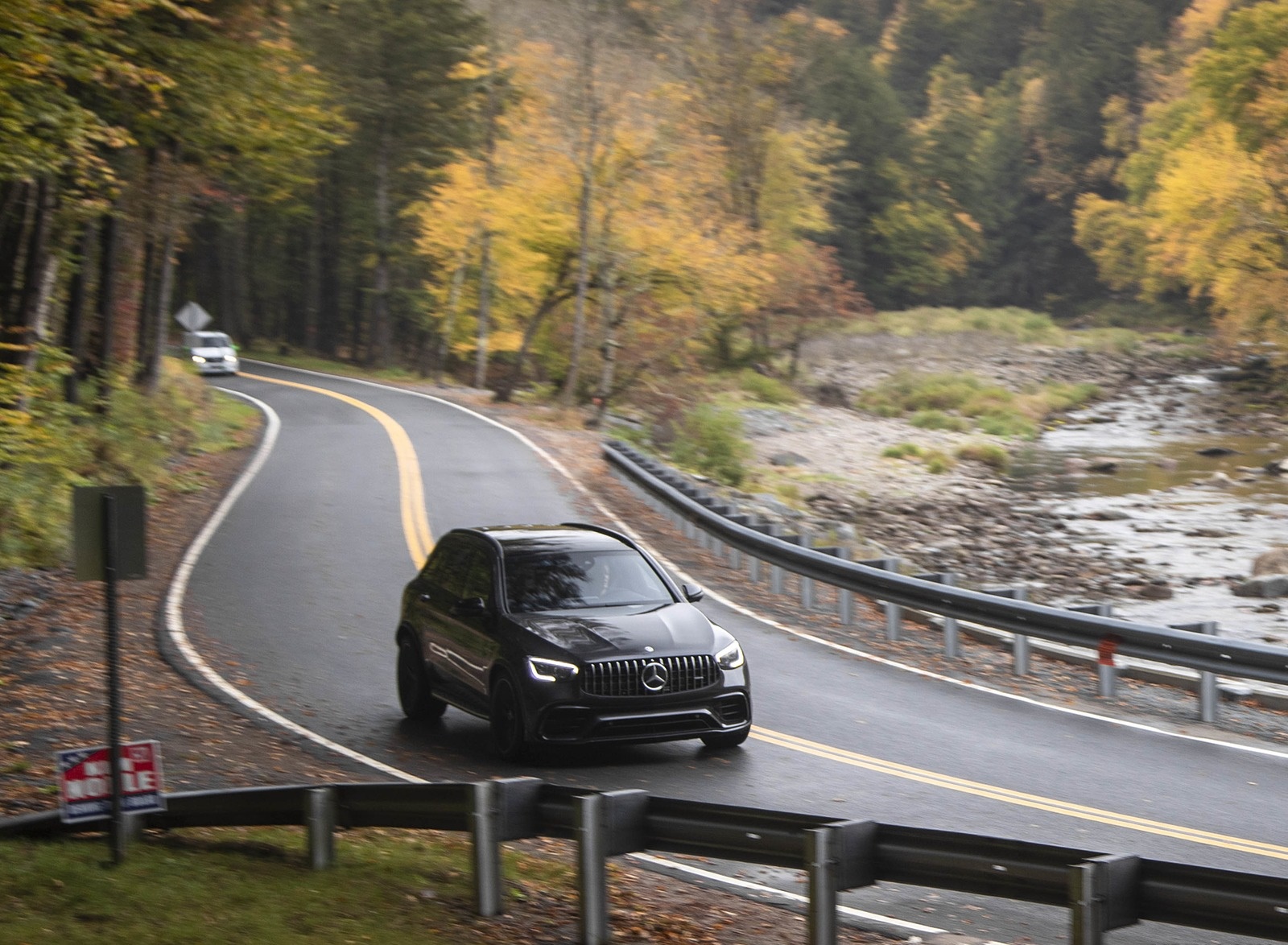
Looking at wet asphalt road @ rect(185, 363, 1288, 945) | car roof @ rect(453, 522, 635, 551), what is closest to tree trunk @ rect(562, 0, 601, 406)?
wet asphalt road @ rect(185, 363, 1288, 945)

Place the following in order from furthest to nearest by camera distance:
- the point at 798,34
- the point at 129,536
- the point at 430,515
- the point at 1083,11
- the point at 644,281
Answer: the point at 1083,11
the point at 798,34
the point at 644,281
the point at 430,515
the point at 129,536

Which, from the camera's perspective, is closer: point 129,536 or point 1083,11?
point 129,536

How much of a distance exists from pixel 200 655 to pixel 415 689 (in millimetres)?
3376

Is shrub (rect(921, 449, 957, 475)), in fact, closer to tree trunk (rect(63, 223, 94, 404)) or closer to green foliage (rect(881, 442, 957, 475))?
green foliage (rect(881, 442, 957, 475))

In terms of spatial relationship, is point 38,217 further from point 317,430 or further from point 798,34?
point 798,34

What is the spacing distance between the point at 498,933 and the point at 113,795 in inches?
93.3

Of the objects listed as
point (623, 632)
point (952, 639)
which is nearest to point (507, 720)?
point (623, 632)

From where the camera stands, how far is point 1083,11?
121438 millimetres

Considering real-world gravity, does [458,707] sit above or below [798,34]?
below

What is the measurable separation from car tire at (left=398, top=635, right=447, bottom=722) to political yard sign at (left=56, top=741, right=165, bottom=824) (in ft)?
14.3

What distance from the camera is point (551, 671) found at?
417 inches

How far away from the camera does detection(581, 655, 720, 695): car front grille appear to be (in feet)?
34.5

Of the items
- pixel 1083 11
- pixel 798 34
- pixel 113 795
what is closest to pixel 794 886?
pixel 113 795

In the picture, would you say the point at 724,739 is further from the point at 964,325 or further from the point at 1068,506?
the point at 964,325
